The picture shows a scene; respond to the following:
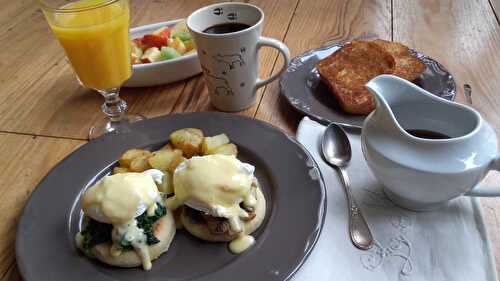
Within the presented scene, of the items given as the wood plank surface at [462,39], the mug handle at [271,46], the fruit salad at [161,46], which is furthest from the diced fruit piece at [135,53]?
the wood plank surface at [462,39]

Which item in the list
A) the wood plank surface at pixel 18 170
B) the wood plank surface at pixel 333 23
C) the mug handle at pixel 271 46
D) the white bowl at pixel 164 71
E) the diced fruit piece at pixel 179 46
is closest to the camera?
the wood plank surface at pixel 18 170

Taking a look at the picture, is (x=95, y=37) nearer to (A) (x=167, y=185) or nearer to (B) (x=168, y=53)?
(B) (x=168, y=53)

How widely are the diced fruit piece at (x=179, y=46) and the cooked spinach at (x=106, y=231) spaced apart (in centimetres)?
67

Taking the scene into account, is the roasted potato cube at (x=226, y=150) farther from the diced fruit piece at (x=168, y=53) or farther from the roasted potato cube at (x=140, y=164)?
the diced fruit piece at (x=168, y=53)

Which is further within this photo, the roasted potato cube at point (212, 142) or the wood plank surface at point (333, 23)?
the wood plank surface at point (333, 23)

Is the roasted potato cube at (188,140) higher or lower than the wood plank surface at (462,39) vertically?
higher

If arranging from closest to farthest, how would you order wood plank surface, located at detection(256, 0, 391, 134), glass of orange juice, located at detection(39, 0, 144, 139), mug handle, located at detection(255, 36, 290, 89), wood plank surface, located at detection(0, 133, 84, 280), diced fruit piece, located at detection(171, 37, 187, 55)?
wood plank surface, located at detection(0, 133, 84, 280)
glass of orange juice, located at detection(39, 0, 144, 139)
mug handle, located at detection(255, 36, 290, 89)
diced fruit piece, located at detection(171, 37, 187, 55)
wood plank surface, located at detection(256, 0, 391, 134)

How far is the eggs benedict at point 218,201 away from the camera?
2.67ft

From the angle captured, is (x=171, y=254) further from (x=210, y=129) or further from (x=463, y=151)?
(x=463, y=151)

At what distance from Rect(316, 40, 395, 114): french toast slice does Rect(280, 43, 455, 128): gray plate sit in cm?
3

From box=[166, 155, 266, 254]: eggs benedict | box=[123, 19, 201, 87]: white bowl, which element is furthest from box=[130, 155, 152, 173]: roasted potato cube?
box=[123, 19, 201, 87]: white bowl

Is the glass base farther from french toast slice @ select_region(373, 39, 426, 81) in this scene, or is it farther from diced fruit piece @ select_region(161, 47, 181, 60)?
french toast slice @ select_region(373, 39, 426, 81)

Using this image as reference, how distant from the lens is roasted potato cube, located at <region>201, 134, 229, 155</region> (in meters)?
0.98

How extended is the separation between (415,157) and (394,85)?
173 millimetres
